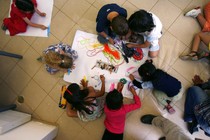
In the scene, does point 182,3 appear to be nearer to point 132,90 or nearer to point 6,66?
point 132,90

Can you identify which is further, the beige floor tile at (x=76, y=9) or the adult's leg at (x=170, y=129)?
the beige floor tile at (x=76, y=9)

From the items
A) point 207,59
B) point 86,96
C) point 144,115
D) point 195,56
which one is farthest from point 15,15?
point 207,59

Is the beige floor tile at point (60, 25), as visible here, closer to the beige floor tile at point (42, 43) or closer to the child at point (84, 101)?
the beige floor tile at point (42, 43)

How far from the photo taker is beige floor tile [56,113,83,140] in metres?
1.92

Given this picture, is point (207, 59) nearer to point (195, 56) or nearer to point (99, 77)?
→ point (195, 56)

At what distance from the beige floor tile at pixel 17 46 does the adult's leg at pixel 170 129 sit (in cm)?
138

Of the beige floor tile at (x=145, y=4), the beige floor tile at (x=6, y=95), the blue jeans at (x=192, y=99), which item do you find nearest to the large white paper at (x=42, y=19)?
the beige floor tile at (x=6, y=95)

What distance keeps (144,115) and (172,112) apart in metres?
0.24

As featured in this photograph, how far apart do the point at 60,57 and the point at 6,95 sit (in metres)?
0.79

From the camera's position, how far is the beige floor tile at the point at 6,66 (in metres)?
2.08

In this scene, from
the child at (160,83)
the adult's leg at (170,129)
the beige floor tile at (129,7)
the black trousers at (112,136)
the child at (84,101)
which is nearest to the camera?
the adult's leg at (170,129)

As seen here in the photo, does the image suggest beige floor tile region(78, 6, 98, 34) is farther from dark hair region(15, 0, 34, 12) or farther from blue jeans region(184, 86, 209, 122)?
blue jeans region(184, 86, 209, 122)

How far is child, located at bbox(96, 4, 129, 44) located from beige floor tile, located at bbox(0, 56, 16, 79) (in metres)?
0.91

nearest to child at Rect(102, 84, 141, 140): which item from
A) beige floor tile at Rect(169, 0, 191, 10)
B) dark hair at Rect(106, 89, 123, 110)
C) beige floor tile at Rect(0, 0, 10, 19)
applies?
dark hair at Rect(106, 89, 123, 110)
